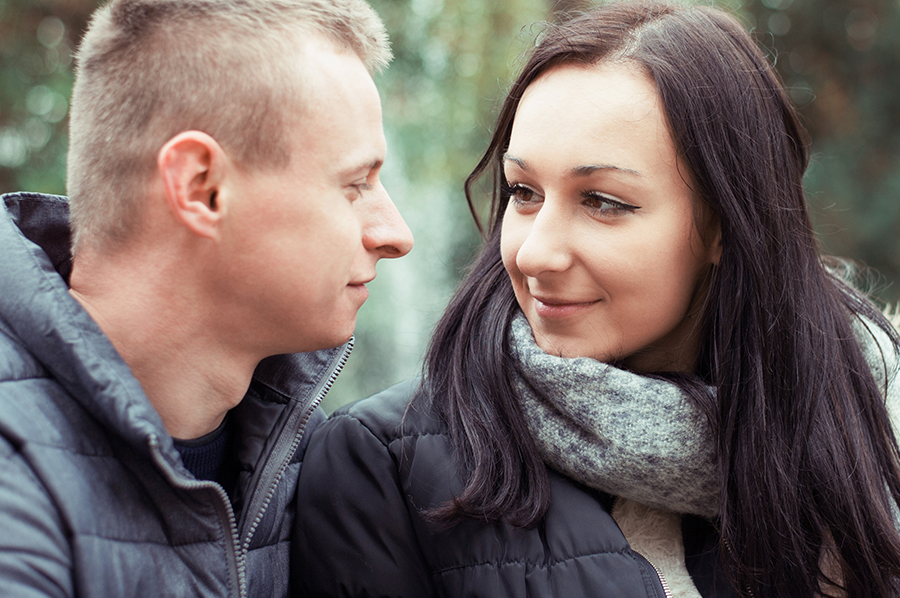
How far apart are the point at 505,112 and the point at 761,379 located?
0.83 metres

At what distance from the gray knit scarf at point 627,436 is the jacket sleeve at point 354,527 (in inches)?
13.5

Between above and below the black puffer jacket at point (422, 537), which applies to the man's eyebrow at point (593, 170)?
above

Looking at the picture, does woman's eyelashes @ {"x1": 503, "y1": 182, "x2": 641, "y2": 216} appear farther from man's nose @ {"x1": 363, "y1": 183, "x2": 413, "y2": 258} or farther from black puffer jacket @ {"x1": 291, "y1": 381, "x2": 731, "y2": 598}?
black puffer jacket @ {"x1": 291, "y1": 381, "x2": 731, "y2": 598}

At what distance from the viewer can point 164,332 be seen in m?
1.41

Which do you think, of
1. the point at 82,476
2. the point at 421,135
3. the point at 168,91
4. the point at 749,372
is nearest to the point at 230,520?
the point at 82,476

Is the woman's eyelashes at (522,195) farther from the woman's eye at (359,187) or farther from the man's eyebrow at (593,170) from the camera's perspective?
the woman's eye at (359,187)

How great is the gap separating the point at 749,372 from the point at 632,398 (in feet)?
0.94

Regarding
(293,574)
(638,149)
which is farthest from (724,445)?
(293,574)

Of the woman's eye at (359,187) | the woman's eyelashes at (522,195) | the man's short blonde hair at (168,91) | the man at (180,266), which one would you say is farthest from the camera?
the woman's eyelashes at (522,195)

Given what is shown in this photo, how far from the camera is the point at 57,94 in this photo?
3.69m

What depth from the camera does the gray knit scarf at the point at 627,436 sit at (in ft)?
5.37

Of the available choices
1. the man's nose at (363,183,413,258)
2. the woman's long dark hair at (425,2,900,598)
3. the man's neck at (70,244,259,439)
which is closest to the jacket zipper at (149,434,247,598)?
the man's neck at (70,244,259,439)

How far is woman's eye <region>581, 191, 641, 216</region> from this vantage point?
5.32ft

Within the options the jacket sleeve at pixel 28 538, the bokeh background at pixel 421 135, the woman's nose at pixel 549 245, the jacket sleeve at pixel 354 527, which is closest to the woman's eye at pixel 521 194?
the woman's nose at pixel 549 245
